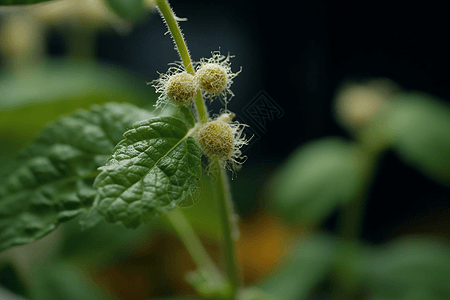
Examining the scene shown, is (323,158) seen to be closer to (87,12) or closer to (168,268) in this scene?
(168,268)

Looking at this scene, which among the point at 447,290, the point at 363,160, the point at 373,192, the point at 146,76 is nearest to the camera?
the point at 447,290

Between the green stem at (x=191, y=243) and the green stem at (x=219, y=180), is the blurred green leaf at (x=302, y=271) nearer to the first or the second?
the green stem at (x=191, y=243)

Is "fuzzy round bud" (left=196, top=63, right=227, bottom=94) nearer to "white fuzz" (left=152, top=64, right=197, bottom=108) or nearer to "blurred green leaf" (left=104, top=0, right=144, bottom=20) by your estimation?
"white fuzz" (left=152, top=64, right=197, bottom=108)

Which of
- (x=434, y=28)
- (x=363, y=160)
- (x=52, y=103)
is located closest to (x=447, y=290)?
(x=363, y=160)

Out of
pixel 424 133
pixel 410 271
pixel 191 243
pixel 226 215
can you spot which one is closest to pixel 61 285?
pixel 191 243

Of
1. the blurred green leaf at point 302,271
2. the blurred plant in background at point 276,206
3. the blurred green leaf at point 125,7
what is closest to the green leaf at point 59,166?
the blurred green leaf at point 125,7
